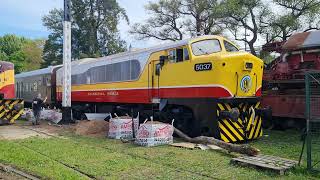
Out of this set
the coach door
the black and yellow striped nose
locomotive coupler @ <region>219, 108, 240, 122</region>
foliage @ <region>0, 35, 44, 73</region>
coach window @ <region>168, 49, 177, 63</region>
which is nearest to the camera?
locomotive coupler @ <region>219, 108, 240, 122</region>

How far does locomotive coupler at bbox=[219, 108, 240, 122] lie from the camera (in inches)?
469

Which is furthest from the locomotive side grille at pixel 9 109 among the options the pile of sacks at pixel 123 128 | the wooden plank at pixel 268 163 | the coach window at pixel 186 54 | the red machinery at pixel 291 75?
the wooden plank at pixel 268 163

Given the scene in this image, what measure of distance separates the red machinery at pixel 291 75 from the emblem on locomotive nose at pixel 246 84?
2.46 metres

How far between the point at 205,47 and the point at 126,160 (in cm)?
511

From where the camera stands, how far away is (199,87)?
1239cm

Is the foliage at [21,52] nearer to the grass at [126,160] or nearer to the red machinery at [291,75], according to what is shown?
the red machinery at [291,75]

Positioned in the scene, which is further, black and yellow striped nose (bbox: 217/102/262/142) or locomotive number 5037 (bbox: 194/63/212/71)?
black and yellow striped nose (bbox: 217/102/262/142)

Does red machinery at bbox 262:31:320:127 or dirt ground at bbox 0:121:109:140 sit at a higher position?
red machinery at bbox 262:31:320:127

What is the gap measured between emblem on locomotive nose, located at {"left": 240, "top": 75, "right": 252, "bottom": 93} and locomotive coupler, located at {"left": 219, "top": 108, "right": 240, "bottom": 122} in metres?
0.82

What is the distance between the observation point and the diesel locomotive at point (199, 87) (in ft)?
39.7

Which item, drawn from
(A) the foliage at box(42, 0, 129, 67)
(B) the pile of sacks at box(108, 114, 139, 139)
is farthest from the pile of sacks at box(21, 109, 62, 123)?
(A) the foliage at box(42, 0, 129, 67)

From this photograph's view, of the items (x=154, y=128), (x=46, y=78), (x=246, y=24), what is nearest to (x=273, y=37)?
(x=246, y=24)

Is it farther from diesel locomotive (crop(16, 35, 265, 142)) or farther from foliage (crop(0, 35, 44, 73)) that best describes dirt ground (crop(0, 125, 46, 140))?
foliage (crop(0, 35, 44, 73))

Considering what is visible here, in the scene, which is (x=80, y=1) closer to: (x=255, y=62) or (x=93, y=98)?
(x=93, y=98)
